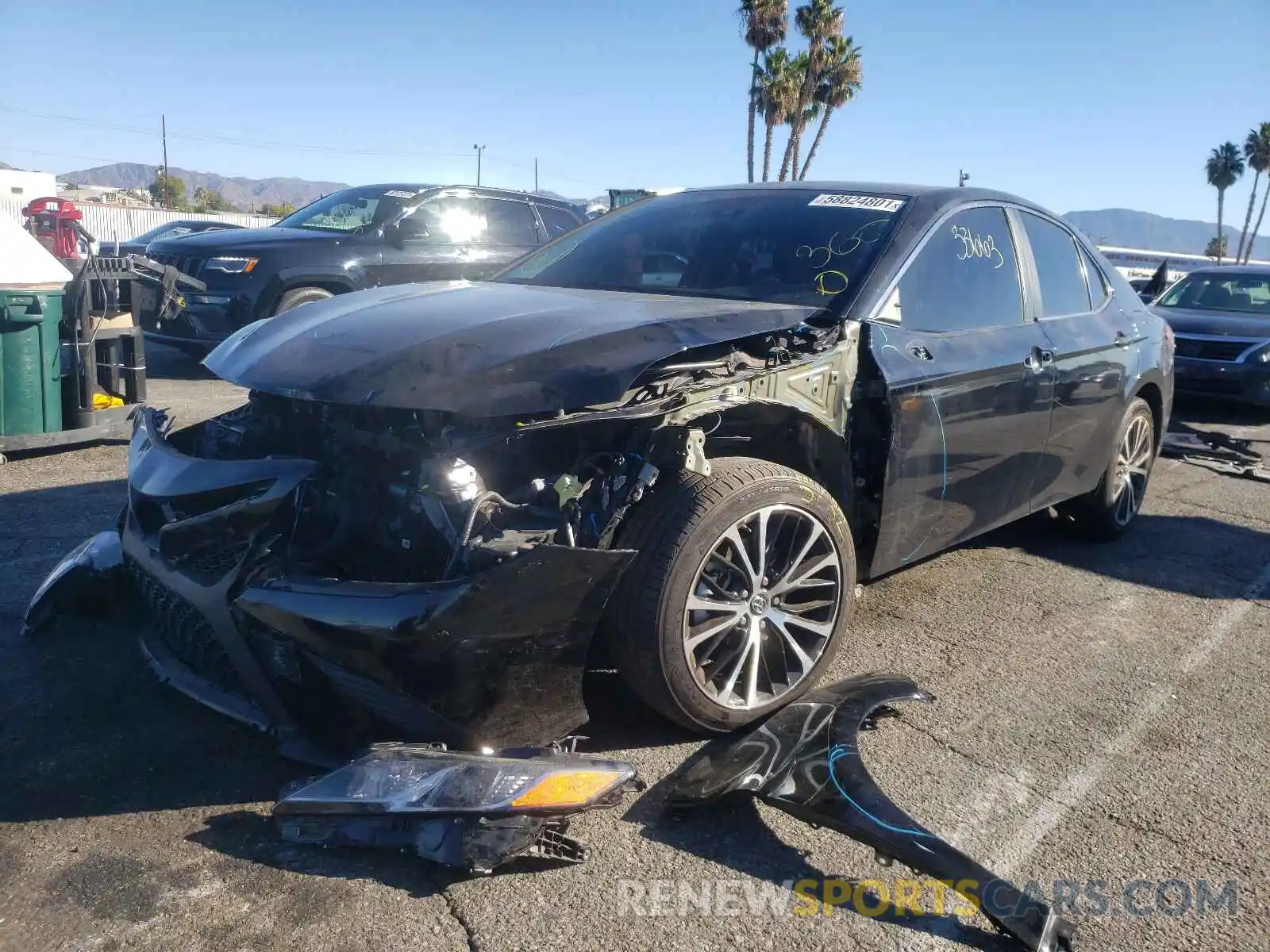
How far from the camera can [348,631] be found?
94.7 inches

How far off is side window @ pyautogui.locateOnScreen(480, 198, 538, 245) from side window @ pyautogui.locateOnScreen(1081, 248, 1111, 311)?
6261 mm

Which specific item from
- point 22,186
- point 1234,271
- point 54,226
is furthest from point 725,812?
point 22,186

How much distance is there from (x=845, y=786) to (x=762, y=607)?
0.66m

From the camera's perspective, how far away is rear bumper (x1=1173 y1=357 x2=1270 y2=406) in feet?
30.7

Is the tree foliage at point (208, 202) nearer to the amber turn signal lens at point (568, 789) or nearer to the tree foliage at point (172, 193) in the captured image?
the tree foliage at point (172, 193)

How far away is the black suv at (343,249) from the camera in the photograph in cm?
862

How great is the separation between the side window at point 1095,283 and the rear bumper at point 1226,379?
17.8 ft

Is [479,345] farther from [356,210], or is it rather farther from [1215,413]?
[1215,413]

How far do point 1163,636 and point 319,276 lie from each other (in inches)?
286

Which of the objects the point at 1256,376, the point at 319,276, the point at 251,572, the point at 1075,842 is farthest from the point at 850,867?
the point at 1256,376

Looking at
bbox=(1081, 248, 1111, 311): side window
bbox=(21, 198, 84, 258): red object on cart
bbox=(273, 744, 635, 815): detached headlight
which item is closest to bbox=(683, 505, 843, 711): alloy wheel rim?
bbox=(273, 744, 635, 815): detached headlight

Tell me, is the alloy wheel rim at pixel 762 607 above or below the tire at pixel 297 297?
below

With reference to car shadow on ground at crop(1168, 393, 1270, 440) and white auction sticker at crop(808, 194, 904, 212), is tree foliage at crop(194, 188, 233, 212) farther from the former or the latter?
white auction sticker at crop(808, 194, 904, 212)

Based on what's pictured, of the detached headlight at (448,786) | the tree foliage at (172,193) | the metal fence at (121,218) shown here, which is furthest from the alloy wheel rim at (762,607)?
the tree foliage at (172,193)
